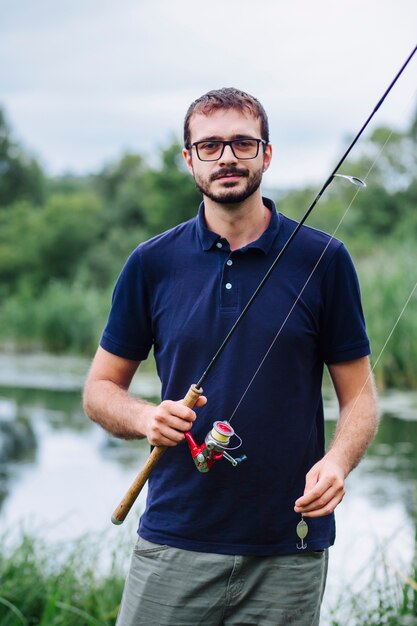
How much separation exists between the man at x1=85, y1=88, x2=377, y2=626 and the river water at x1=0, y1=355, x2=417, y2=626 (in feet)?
4.87

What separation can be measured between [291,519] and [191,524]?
0.20 meters

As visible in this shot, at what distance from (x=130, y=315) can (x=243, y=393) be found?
33 cm

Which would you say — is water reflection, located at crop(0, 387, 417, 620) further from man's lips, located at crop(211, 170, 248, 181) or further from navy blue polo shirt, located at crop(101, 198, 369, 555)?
man's lips, located at crop(211, 170, 248, 181)

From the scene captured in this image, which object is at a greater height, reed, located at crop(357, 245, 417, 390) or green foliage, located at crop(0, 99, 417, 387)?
reed, located at crop(357, 245, 417, 390)

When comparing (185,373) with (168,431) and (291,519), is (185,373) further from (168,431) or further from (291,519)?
(291,519)

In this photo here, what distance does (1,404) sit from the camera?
37.6ft

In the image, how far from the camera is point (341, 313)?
2.05 m

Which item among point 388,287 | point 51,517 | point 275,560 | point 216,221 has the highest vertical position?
point 216,221

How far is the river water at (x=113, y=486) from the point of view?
446cm

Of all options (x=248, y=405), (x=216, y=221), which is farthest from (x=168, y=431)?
(x=216, y=221)

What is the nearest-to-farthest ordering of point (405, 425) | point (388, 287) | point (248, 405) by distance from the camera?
point (248, 405) → point (405, 425) → point (388, 287)

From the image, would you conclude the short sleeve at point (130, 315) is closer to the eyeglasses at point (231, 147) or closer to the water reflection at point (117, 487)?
the eyeglasses at point (231, 147)

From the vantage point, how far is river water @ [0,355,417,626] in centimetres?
446

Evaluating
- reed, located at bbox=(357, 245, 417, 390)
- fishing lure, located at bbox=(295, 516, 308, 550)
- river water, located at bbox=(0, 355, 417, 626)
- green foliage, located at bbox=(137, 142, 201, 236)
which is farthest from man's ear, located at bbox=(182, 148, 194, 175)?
green foliage, located at bbox=(137, 142, 201, 236)
